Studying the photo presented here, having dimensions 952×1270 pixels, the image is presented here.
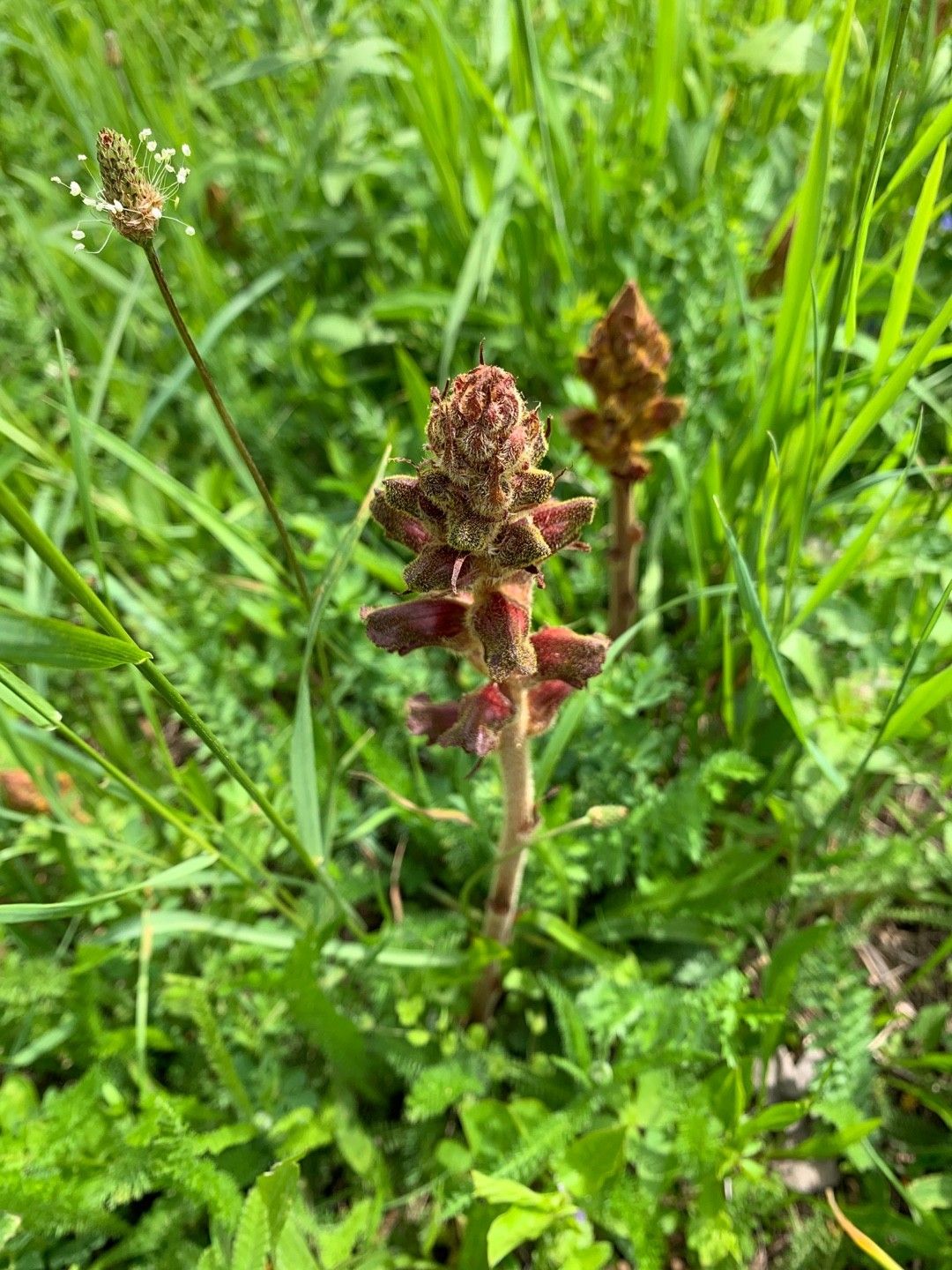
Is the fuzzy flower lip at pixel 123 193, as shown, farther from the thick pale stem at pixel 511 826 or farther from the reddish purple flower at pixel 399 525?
the thick pale stem at pixel 511 826

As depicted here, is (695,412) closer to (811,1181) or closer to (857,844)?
(857,844)

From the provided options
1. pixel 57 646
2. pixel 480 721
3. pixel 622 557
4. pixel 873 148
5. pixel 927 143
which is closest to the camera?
pixel 57 646

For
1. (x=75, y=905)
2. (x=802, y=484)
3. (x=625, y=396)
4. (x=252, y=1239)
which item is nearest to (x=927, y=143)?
(x=802, y=484)

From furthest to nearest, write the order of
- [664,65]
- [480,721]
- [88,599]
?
[664,65], [480,721], [88,599]

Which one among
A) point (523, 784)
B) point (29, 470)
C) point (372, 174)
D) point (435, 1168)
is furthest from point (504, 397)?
point (372, 174)

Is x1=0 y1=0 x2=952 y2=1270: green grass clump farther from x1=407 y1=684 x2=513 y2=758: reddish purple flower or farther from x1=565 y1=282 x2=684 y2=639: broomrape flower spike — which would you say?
x1=407 y1=684 x2=513 y2=758: reddish purple flower

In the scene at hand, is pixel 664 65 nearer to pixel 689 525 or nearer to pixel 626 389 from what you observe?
pixel 626 389

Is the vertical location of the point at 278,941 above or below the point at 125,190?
below
